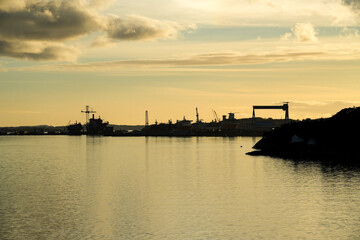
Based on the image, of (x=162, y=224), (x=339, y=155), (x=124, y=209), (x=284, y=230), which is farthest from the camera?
(x=339, y=155)

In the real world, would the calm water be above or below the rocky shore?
below

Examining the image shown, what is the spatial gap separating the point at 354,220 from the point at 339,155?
284 feet

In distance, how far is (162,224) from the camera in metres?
A: 43.4

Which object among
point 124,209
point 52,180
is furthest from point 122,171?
point 124,209

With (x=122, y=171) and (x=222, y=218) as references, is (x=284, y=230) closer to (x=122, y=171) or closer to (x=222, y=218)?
(x=222, y=218)

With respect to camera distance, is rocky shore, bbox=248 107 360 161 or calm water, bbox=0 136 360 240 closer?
calm water, bbox=0 136 360 240

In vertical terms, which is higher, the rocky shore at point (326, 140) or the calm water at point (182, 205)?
the rocky shore at point (326, 140)

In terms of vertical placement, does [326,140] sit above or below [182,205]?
above

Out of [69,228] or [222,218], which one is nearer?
[69,228]

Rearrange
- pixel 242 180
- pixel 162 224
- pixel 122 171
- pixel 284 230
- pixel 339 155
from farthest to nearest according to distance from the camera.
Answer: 1. pixel 339 155
2. pixel 122 171
3. pixel 242 180
4. pixel 162 224
5. pixel 284 230

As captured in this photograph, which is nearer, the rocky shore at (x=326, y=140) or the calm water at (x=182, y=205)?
the calm water at (x=182, y=205)

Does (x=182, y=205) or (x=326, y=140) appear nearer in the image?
(x=182, y=205)

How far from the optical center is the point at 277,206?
5188cm

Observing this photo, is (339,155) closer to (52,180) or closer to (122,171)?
(122,171)
